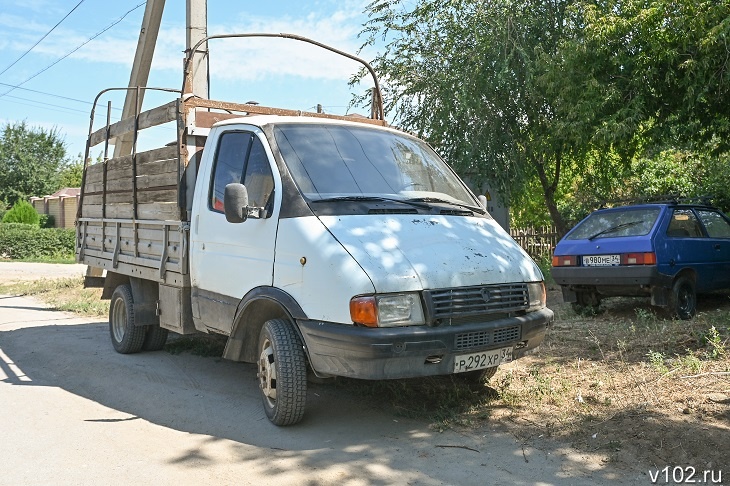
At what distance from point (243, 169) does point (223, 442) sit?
215 cm

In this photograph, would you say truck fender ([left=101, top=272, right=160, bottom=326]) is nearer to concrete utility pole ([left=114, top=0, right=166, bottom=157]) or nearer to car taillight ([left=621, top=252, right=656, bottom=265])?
car taillight ([left=621, top=252, right=656, bottom=265])

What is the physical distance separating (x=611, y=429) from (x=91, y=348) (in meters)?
6.13

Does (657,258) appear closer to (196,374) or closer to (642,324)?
(642,324)

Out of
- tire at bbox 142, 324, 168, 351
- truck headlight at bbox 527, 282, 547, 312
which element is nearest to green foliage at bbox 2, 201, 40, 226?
tire at bbox 142, 324, 168, 351

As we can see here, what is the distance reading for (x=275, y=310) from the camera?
16.7 ft

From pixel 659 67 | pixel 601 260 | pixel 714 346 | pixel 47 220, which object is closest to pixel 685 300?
pixel 601 260

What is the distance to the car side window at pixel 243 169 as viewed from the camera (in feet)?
17.1

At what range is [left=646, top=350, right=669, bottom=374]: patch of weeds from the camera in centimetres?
567

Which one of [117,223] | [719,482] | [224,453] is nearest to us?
[719,482]

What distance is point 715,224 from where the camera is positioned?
9.54m

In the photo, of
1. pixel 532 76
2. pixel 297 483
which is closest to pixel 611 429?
pixel 297 483

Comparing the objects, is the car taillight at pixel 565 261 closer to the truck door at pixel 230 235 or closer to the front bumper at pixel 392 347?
the front bumper at pixel 392 347

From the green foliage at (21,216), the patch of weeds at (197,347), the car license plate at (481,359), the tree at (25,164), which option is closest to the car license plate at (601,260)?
the car license plate at (481,359)

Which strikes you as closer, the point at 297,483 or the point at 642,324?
the point at 297,483
